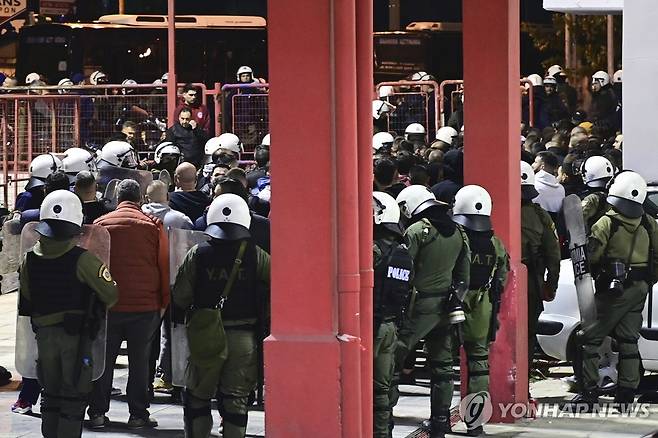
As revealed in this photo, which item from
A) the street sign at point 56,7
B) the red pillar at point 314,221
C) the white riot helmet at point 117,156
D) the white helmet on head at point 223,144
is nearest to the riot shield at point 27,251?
the red pillar at point 314,221

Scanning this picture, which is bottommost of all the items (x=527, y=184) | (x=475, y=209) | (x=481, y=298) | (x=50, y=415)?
(x=50, y=415)

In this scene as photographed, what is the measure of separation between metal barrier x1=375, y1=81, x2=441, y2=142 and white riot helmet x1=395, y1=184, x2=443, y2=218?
1041 cm

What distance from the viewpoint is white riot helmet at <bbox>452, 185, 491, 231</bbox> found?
460 inches

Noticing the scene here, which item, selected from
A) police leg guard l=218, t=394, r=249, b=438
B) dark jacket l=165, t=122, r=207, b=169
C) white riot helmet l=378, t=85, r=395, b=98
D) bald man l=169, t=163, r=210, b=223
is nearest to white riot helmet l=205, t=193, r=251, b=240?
police leg guard l=218, t=394, r=249, b=438

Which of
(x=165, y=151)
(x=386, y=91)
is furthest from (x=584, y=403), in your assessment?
(x=386, y=91)

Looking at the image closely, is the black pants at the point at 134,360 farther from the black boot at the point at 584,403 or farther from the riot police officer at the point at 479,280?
the black boot at the point at 584,403

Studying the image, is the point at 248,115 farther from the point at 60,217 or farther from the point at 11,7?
the point at 60,217

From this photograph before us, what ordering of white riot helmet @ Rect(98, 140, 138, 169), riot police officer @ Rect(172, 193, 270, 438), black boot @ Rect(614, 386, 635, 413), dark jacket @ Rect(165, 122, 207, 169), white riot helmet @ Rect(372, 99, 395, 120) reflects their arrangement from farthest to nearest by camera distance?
white riot helmet @ Rect(372, 99, 395, 120), dark jacket @ Rect(165, 122, 207, 169), white riot helmet @ Rect(98, 140, 138, 169), black boot @ Rect(614, 386, 635, 413), riot police officer @ Rect(172, 193, 270, 438)

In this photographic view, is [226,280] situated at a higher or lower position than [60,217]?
lower

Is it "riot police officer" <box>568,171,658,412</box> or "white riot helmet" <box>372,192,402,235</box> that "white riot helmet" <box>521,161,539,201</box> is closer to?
"riot police officer" <box>568,171,658,412</box>

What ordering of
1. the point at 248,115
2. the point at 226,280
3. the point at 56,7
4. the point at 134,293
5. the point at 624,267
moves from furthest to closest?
the point at 56,7 < the point at 248,115 < the point at 624,267 < the point at 134,293 < the point at 226,280

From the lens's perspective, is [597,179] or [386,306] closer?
[386,306]

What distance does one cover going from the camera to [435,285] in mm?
11305

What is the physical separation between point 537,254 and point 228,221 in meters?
4.05
